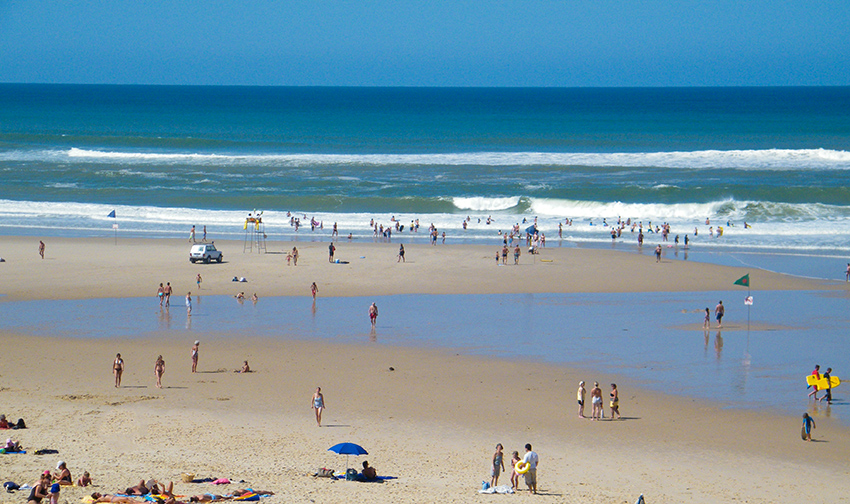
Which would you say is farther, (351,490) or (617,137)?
(617,137)

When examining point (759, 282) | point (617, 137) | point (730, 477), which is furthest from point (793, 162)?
point (730, 477)

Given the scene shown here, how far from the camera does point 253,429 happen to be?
637 inches

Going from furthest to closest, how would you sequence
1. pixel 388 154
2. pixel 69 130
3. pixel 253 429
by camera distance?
pixel 69 130 → pixel 388 154 → pixel 253 429

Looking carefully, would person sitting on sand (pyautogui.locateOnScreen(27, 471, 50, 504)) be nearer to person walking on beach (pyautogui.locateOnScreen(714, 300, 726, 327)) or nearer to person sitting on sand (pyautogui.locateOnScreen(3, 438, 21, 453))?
person sitting on sand (pyautogui.locateOnScreen(3, 438, 21, 453))

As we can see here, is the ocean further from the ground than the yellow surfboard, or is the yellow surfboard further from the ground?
the ocean

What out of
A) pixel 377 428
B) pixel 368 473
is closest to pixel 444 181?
pixel 377 428

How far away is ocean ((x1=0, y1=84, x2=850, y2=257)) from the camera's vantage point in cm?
4819

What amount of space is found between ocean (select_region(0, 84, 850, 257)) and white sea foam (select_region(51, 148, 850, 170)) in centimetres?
19

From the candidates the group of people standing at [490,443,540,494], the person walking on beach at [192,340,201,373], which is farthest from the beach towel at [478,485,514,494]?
the person walking on beach at [192,340,201,373]

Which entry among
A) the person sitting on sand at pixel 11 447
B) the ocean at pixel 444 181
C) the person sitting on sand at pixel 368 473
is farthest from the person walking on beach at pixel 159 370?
the ocean at pixel 444 181

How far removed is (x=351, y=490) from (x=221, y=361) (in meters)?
8.78

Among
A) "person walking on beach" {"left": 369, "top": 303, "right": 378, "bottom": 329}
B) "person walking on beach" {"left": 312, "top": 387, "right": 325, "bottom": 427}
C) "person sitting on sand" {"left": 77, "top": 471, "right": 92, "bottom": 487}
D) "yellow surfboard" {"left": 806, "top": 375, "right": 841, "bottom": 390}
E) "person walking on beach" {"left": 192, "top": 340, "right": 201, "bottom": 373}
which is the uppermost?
"person walking on beach" {"left": 369, "top": 303, "right": 378, "bottom": 329}

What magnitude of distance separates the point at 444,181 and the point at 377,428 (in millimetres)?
49464

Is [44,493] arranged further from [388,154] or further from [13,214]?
[388,154]
